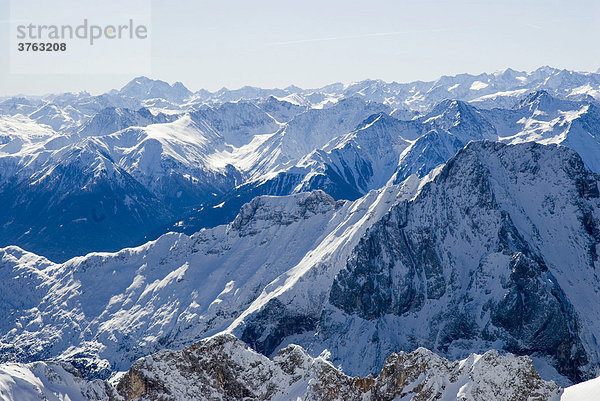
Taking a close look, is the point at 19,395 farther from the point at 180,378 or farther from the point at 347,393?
the point at 347,393

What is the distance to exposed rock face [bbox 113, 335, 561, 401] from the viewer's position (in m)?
103

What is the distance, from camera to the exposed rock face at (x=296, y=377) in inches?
4050

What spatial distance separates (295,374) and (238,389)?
1093 centimetres

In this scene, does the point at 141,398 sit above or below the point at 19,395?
above

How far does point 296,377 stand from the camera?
120375 millimetres

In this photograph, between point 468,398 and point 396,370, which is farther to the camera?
point 396,370

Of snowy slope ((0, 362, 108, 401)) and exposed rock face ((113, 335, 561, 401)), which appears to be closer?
exposed rock face ((113, 335, 561, 401))

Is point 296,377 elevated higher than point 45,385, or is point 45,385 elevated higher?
point 296,377

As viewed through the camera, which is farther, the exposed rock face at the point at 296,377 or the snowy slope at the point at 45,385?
the snowy slope at the point at 45,385

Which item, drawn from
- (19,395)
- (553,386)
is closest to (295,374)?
(553,386)

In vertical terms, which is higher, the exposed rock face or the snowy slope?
the exposed rock face

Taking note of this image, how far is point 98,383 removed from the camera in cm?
13912

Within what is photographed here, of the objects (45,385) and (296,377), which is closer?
(296,377)

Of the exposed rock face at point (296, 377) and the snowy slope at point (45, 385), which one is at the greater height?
the exposed rock face at point (296, 377)
